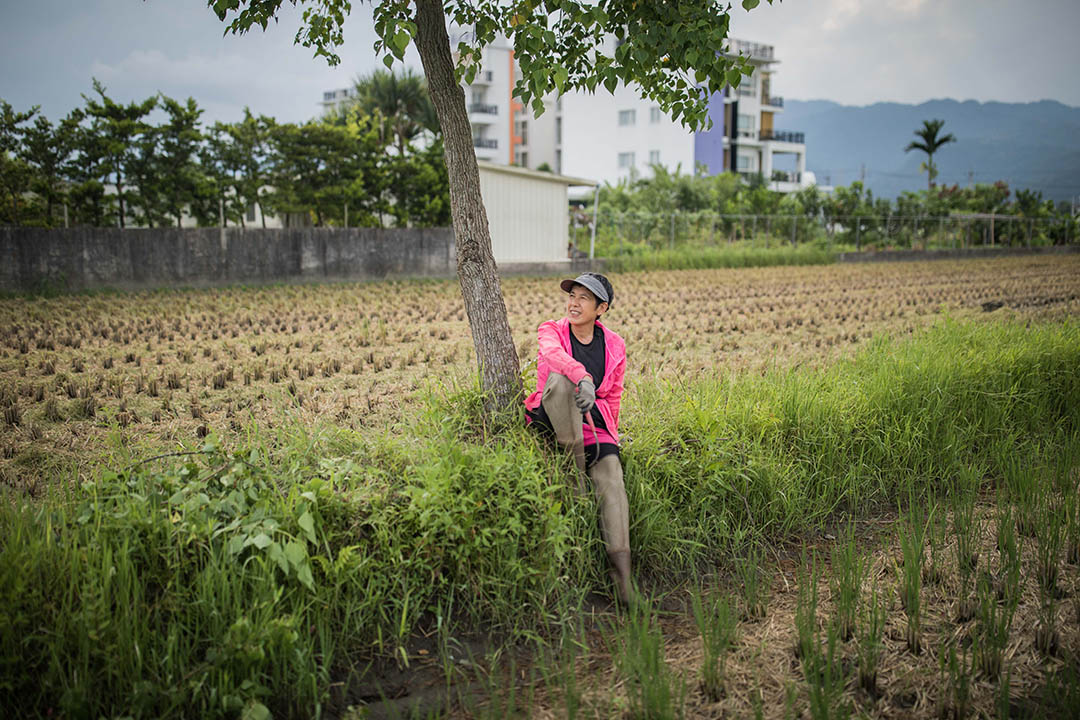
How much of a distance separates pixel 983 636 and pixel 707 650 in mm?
1240

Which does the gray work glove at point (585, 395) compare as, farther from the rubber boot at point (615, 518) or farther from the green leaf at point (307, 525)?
the green leaf at point (307, 525)

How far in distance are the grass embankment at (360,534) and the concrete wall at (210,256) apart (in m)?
12.3

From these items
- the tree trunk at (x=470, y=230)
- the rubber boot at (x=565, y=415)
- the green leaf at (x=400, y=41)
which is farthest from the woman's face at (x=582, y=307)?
the green leaf at (x=400, y=41)

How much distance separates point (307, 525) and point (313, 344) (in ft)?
22.1

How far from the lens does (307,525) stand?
10.5ft

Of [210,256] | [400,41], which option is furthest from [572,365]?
[210,256]

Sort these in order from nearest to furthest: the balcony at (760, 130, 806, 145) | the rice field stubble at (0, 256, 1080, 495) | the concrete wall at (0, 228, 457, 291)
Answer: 1. the rice field stubble at (0, 256, 1080, 495)
2. the concrete wall at (0, 228, 457, 291)
3. the balcony at (760, 130, 806, 145)

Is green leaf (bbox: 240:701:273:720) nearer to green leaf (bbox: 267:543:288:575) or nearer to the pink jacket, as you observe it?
green leaf (bbox: 267:543:288:575)

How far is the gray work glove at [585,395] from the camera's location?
385 centimetres

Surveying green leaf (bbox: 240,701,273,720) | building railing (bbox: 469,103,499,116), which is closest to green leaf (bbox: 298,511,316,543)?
green leaf (bbox: 240,701,273,720)

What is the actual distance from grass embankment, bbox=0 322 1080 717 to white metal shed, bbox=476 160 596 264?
17.3 m

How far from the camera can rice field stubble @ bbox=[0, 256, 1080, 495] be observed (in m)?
5.91

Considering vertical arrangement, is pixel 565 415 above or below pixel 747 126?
below

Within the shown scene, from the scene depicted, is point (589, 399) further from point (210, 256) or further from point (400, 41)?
point (210, 256)
